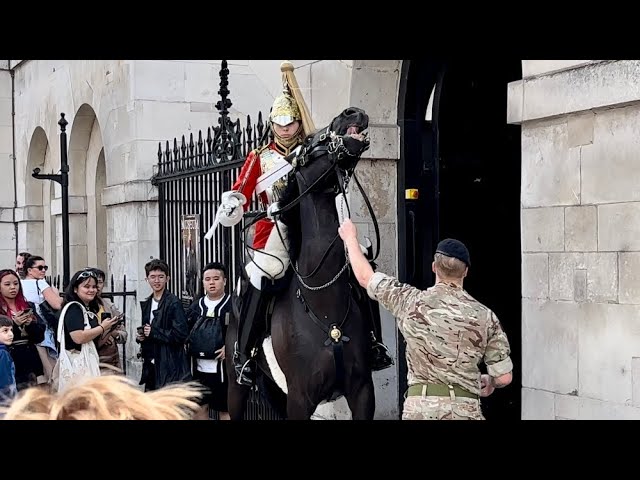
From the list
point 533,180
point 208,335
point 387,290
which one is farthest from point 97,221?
point 387,290

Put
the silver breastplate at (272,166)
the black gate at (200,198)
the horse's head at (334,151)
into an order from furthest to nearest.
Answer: the black gate at (200,198) → the silver breastplate at (272,166) → the horse's head at (334,151)

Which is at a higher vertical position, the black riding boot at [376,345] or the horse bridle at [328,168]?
the horse bridle at [328,168]

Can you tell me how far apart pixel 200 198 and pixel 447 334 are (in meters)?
6.41

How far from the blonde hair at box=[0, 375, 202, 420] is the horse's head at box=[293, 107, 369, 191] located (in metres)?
3.64

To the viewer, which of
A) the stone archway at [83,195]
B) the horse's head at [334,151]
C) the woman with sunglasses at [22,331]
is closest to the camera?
the horse's head at [334,151]

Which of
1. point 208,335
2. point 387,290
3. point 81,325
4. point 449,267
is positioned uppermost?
point 449,267

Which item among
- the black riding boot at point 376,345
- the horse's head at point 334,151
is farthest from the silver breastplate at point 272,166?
the black riding boot at point 376,345

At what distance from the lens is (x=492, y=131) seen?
848 centimetres

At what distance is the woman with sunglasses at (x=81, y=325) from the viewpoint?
749 cm

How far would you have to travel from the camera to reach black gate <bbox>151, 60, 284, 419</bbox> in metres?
8.95

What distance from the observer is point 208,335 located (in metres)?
7.79

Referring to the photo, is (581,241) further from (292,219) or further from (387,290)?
(387,290)

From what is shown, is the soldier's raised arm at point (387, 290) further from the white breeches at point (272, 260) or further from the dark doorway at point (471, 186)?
the dark doorway at point (471, 186)

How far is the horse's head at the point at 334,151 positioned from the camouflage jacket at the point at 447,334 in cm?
140
